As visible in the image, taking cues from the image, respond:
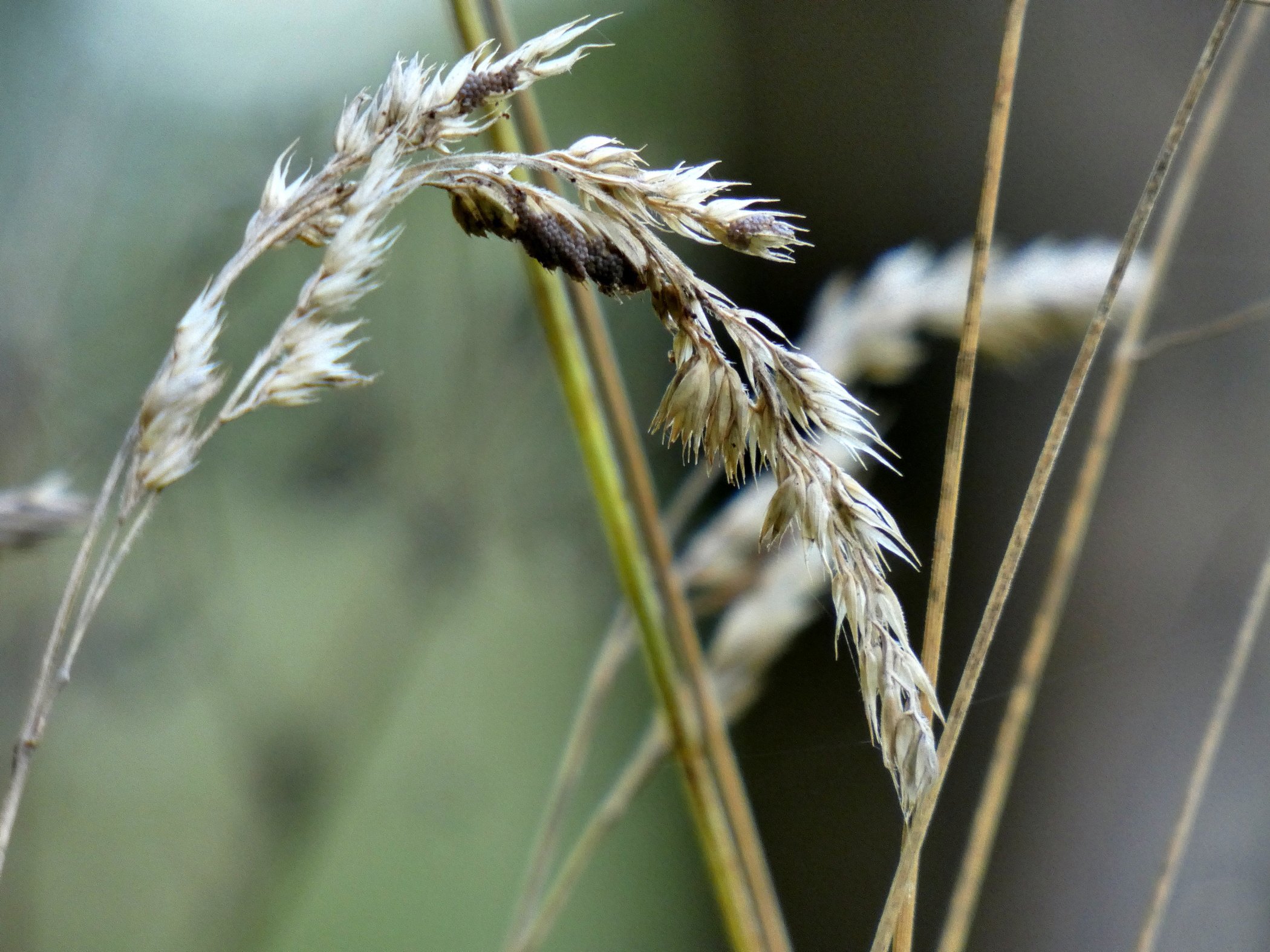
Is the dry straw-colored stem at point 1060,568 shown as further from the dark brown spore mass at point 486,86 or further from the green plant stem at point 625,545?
the dark brown spore mass at point 486,86

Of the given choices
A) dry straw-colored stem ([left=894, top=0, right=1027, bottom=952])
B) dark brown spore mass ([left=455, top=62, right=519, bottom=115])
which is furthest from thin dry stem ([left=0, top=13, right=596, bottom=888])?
dry straw-colored stem ([left=894, top=0, right=1027, bottom=952])

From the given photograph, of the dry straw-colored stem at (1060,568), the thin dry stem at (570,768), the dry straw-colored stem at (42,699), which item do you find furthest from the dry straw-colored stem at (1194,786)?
the dry straw-colored stem at (42,699)

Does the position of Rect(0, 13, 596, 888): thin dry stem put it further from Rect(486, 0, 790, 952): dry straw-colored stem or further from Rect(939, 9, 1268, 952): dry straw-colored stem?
Rect(939, 9, 1268, 952): dry straw-colored stem

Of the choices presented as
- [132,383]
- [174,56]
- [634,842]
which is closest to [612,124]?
[174,56]

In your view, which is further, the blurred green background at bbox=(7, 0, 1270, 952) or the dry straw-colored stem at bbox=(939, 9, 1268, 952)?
the blurred green background at bbox=(7, 0, 1270, 952)

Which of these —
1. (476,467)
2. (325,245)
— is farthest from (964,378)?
(476,467)

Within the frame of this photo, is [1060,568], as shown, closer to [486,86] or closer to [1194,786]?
[1194,786]

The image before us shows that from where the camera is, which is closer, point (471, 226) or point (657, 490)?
point (471, 226)

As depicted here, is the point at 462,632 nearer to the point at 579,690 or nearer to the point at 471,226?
the point at 579,690
